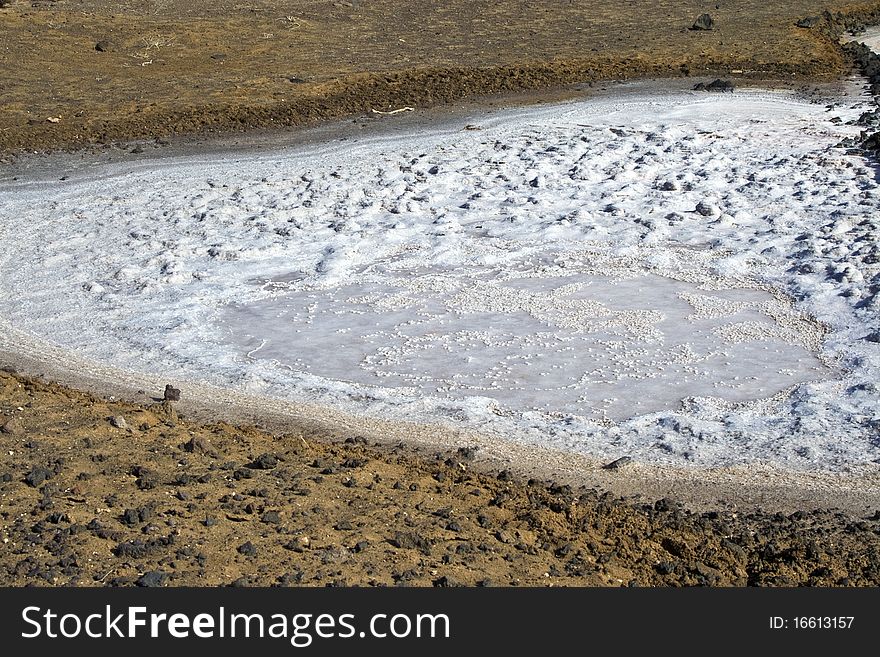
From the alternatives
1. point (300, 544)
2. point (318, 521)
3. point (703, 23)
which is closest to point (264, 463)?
point (318, 521)

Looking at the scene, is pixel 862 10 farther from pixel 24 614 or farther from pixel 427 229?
pixel 24 614

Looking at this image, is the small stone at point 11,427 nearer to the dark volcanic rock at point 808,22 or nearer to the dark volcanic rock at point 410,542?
the dark volcanic rock at point 410,542

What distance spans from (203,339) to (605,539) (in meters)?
3.49

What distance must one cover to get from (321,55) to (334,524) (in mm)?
13527

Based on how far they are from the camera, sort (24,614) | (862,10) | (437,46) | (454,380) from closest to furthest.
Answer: (24,614) < (454,380) < (437,46) < (862,10)

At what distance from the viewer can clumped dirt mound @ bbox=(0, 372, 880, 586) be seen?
14.7ft

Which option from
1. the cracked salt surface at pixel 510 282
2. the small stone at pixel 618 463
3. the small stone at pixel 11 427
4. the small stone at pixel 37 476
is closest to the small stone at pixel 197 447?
the small stone at pixel 37 476

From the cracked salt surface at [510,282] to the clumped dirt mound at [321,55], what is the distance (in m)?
2.23

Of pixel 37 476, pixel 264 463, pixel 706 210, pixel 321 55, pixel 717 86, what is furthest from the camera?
pixel 321 55

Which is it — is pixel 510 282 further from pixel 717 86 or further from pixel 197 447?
pixel 717 86

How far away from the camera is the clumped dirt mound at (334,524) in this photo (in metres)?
4.48

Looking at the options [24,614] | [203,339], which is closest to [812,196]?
[203,339]

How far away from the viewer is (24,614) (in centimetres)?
384

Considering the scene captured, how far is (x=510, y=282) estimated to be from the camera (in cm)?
856
